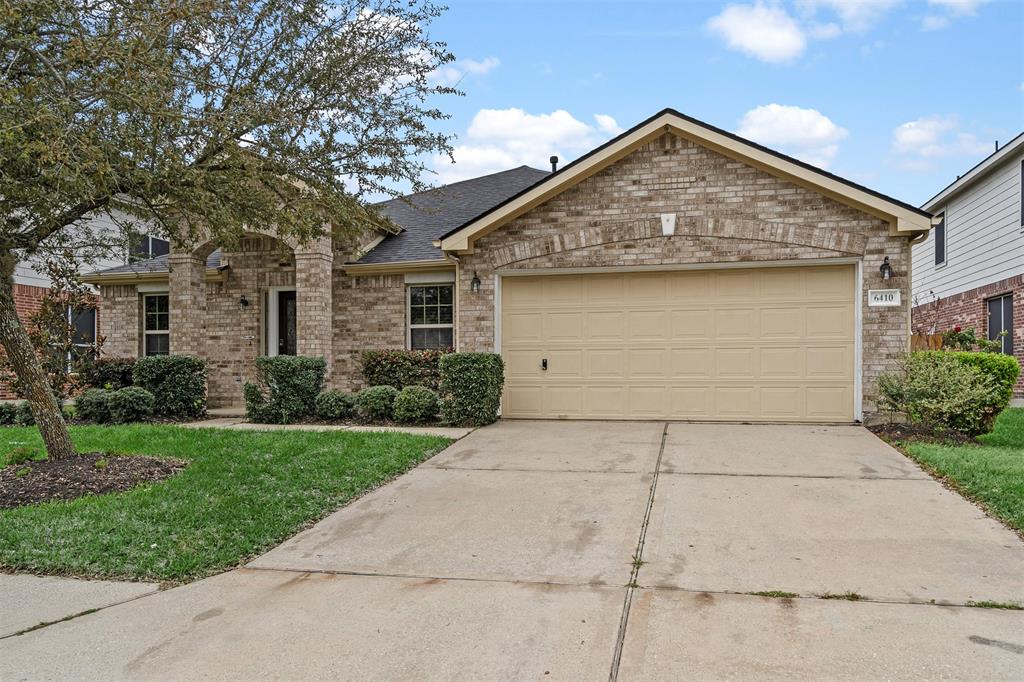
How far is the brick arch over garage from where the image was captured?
9883 millimetres

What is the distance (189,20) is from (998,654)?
7.03 m

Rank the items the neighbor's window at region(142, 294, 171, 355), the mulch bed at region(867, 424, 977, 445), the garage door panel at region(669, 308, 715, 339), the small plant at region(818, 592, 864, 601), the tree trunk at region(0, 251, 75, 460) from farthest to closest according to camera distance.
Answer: the neighbor's window at region(142, 294, 171, 355) → the garage door panel at region(669, 308, 715, 339) → the mulch bed at region(867, 424, 977, 445) → the tree trunk at region(0, 251, 75, 460) → the small plant at region(818, 592, 864, 601)

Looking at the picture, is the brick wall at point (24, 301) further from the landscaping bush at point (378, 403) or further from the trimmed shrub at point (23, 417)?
the landscaping bush at point (378, 403)

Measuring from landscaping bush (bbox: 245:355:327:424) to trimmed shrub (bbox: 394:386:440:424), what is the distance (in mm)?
1564

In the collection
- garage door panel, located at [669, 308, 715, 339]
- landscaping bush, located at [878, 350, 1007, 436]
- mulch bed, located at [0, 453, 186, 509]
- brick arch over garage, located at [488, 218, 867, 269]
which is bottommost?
mulch bed, located at [0, 453, 186, 509]

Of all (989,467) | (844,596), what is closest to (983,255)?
(989,467)

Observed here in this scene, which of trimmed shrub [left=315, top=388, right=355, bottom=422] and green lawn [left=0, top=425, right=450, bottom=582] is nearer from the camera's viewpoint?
green lawn [left=0, top=425, right=450, bottom=582]

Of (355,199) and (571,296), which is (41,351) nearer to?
(355,199)

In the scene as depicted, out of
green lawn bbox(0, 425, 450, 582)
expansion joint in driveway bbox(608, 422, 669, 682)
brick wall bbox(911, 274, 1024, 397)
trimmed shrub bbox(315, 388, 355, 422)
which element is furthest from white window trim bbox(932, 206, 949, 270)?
trimmed shrub bbox(315, 388, 355, 422)

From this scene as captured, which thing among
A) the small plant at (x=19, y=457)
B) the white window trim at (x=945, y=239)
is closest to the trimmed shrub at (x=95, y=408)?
the small plant at (x=19, y=457)

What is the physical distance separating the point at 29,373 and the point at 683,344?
835 centimetres

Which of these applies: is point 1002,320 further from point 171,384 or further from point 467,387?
point 171,384

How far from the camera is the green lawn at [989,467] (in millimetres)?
5379

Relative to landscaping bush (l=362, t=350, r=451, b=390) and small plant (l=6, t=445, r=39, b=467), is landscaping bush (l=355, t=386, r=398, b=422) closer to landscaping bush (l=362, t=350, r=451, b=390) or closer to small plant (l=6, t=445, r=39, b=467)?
landscaping bush (l=362, t=350, r=451, b=390)
